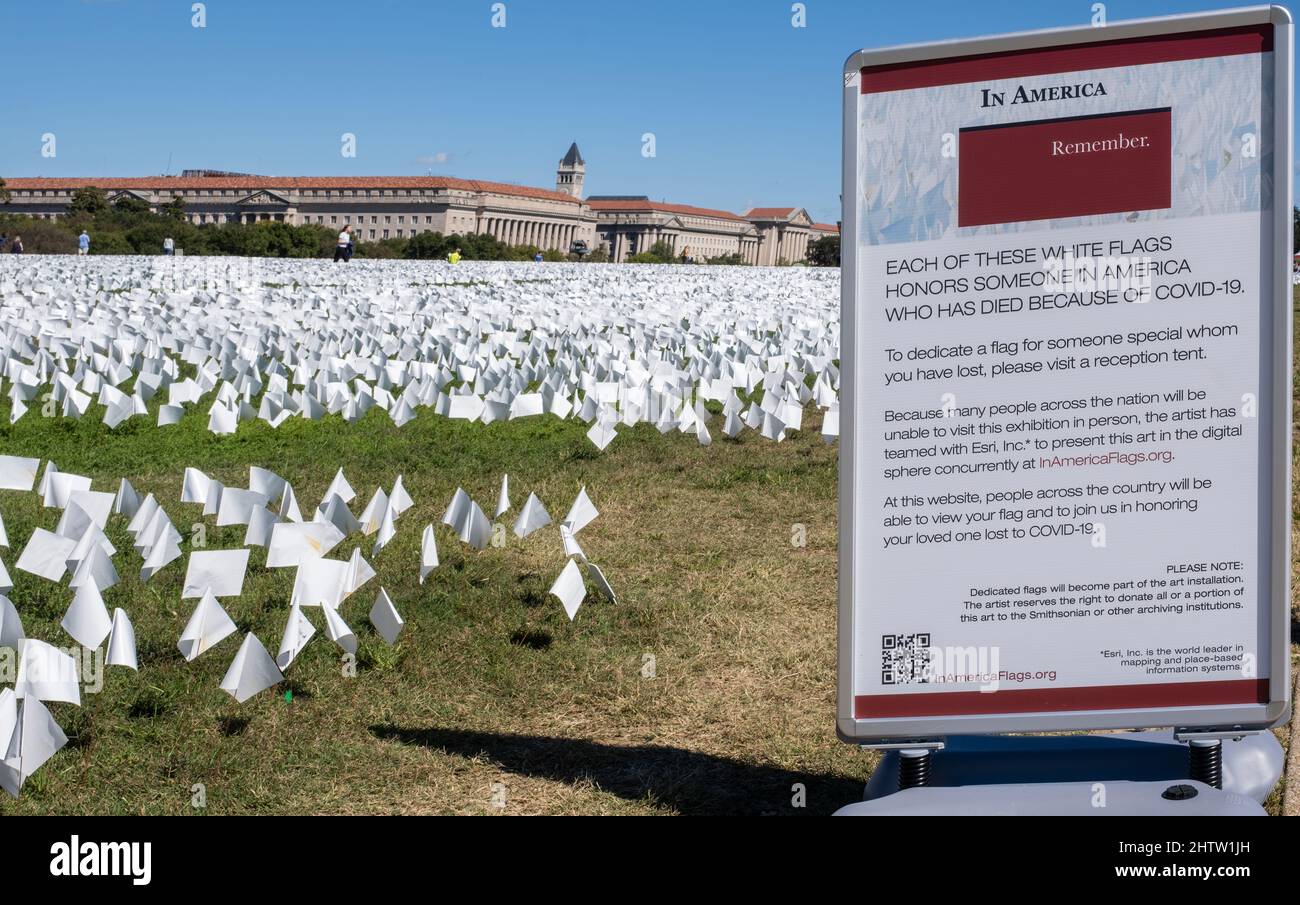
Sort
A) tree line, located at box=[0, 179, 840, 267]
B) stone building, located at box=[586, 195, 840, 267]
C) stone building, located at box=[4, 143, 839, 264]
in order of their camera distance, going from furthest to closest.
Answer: stone building, located at box=[586, 195, 840, 267] < stone building, located at box=[4, 143, 839, 264] < tree line, located at box=[0, 179, 840, 267]

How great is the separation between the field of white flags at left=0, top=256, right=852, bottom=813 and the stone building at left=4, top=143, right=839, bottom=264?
119m

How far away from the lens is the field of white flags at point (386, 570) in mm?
4055

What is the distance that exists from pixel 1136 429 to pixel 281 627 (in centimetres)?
358

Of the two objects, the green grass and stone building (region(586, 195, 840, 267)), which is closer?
the green grass

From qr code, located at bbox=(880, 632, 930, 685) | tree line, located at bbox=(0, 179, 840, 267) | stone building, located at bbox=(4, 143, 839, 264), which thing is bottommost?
qr code, located at bbox=(880, 632, 930, 685)

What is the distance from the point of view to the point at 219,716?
4375 millimetres

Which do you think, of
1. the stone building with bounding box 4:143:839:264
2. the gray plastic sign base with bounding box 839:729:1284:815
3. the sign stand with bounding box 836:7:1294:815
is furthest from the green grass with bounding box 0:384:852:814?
the stone building with bounding box 4:143:839:264

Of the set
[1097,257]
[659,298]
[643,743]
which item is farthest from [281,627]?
[659,298]

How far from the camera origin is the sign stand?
2.85m

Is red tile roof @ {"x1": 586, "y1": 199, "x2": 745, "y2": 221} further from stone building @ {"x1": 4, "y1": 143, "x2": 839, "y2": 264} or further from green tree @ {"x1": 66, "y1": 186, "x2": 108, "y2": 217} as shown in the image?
green tree @ {"x1": 66, "y1": 186, "x2": 108, "y2": 217}

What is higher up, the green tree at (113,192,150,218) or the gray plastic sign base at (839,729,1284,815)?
the green tree at (113,192,150,218)

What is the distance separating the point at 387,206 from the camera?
13888 centimetres

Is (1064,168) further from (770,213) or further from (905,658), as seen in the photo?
(770,213)

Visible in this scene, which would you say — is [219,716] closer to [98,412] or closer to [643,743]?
[643,743]
